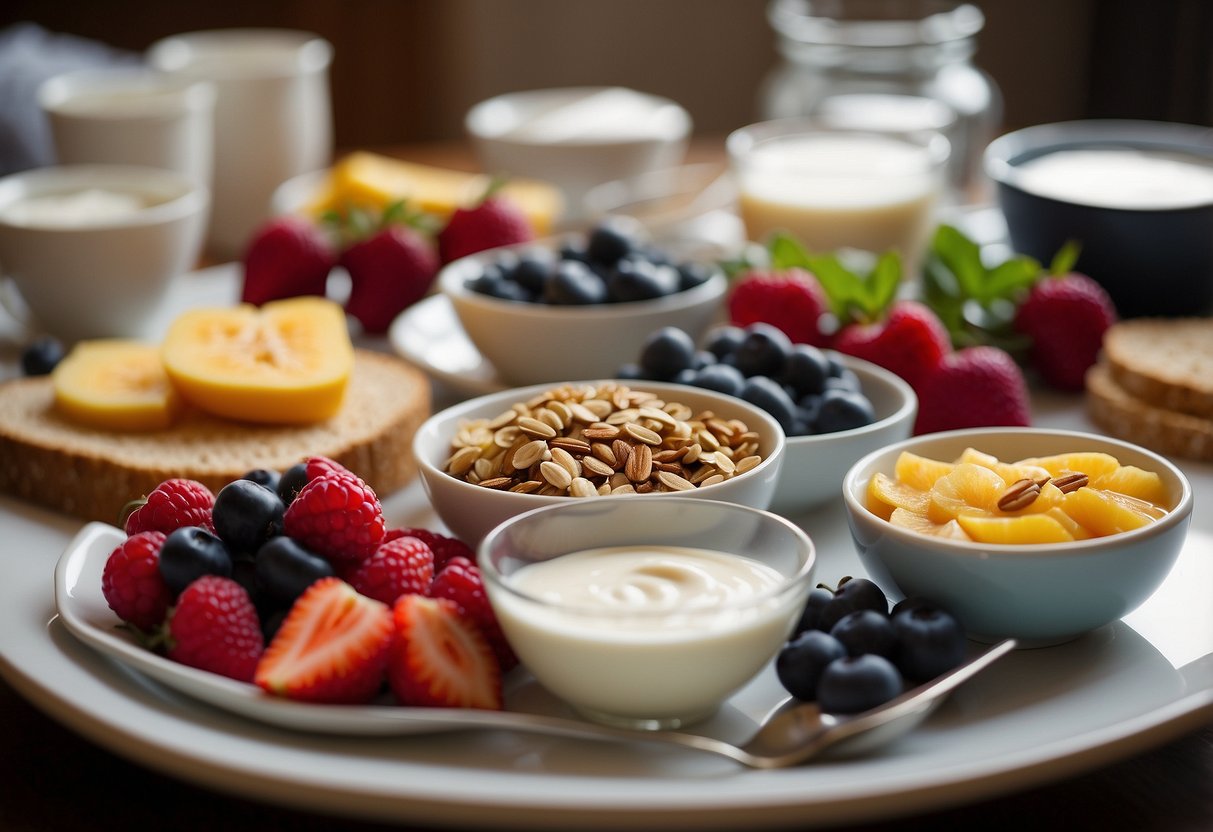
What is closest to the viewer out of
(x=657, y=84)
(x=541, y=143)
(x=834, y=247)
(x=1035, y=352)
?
(x=1035, y=352)

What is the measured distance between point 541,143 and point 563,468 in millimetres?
1491

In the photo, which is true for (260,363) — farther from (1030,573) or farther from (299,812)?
(1030,573)

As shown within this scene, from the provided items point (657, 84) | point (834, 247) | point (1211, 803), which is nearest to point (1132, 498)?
point (1211, 803)

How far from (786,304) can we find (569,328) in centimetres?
31

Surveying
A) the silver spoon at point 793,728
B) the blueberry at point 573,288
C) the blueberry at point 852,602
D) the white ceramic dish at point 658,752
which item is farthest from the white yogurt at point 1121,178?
the silver spoon at point 793,728

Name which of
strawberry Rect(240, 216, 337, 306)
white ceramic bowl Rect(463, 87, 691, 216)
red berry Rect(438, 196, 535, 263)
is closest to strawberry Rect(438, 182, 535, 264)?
red berry Rect(438, 196, 535, 263)

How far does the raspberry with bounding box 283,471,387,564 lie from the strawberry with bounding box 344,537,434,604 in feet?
0.06

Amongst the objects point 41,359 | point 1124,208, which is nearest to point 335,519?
point 41,359

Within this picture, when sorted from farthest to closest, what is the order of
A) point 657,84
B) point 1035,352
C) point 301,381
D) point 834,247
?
point 657,84 < point 834,247 < point 1035,352 < point 301,381

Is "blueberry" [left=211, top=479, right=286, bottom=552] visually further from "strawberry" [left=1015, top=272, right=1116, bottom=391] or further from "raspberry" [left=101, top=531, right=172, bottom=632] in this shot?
"strawberry" [left=1015, top=272, right=1116, bottom=391]

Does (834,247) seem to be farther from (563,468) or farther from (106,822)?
(106,822)

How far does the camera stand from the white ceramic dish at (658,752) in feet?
3.14

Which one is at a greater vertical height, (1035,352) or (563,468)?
(563,468)

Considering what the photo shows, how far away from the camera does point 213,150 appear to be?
9.19ft
